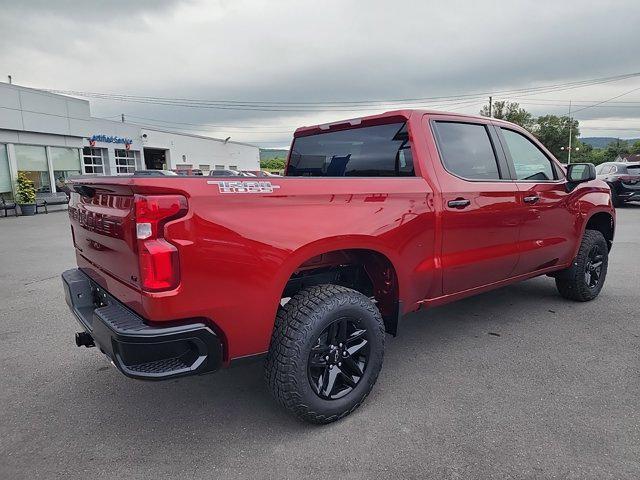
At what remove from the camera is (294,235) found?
2369mm

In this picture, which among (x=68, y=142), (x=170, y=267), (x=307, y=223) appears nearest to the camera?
(x=170, y=267)

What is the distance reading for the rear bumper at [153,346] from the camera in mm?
2031

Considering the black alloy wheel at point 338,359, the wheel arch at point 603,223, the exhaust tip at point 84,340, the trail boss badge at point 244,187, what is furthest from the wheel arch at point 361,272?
the wheel arch at point 603,223

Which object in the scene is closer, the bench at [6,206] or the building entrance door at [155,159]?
the bench at [6,206]

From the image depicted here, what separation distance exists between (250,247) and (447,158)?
5.99ft

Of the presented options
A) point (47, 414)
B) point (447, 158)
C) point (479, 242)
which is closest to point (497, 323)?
point (479, 242)

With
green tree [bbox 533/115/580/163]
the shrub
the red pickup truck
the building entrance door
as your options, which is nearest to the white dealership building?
the shrub

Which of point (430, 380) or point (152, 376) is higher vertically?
point (152, 376)

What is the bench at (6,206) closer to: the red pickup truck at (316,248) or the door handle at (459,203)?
the red pickup truck at (316,248)

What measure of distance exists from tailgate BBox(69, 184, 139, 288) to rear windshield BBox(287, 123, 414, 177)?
1913mm

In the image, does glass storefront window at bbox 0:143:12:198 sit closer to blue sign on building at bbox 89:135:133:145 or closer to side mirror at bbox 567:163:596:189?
blue sign on building at bbox 89:135:133:145

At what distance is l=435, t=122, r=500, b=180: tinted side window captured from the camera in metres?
3.35

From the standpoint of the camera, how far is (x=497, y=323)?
4.30 m

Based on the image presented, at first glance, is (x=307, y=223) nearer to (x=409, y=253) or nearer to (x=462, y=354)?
(x=409, y=253)
